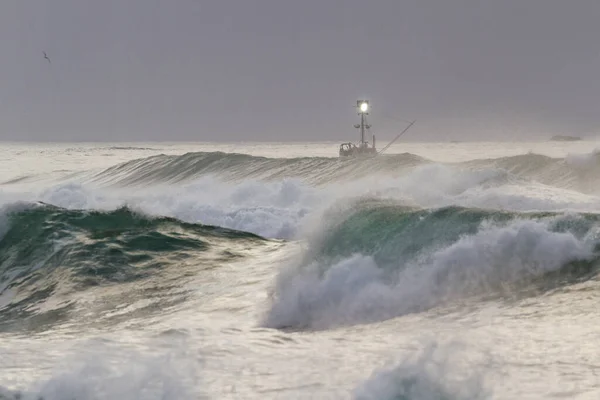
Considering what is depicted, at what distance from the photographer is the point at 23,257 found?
13.8 meters

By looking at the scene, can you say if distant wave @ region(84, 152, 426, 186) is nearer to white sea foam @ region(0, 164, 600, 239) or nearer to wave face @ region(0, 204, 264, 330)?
white sea foam @ region(0, 164, 600, 239)

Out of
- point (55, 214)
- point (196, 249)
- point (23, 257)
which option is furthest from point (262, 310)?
point (55, 214)

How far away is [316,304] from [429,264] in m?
1.52

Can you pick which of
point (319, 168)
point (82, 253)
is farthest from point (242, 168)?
point (82, 253)

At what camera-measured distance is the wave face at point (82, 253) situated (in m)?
10.9

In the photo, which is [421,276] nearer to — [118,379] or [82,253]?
[118,379]

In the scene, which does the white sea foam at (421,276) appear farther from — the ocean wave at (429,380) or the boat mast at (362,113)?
the boat mast at (362,113)

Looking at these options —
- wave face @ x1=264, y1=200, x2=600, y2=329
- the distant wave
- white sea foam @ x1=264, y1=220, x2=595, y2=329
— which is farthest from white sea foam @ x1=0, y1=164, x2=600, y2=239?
white sea foam @ x1=264, y1=220, x2=595, y2=329

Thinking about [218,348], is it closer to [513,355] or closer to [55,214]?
[513,355]

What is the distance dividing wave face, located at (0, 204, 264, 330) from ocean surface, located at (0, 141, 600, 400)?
0.05 m

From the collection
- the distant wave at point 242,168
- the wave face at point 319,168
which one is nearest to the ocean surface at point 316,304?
the wave face at point 319,168

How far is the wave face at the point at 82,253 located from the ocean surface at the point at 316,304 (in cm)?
5

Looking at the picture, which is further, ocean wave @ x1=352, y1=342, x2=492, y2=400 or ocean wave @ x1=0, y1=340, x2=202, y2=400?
ocean wave @ x1=0, y1=340, x2=202, y2=400

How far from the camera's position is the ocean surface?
5.47 m
